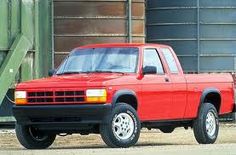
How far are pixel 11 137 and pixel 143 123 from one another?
5756 mm

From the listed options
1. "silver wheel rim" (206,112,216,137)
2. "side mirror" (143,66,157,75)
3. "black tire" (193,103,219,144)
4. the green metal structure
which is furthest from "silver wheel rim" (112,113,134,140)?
the green metal structure

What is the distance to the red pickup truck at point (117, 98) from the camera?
14.0m

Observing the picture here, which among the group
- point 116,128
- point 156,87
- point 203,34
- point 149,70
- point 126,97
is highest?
point 203,34

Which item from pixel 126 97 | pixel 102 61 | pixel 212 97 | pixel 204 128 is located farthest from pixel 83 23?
pixel 126 97

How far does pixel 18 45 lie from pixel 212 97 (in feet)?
22.7

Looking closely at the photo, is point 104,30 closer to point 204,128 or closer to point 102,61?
point 204,128

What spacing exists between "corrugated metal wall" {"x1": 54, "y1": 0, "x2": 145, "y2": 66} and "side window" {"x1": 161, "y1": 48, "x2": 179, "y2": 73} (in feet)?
25.1

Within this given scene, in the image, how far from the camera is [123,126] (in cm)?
1422

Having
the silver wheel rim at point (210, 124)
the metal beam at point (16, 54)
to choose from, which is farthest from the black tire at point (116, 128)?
the metal beam at point (16, 54)

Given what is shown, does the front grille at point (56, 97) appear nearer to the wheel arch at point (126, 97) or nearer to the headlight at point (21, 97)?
the headlight at point (21, 97)

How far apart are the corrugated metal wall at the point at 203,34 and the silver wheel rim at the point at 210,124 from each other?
1118 cm

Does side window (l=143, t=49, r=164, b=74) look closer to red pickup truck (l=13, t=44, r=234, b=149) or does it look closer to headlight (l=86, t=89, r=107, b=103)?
red pickup truck (l=13, t=44, r=234, b=149)

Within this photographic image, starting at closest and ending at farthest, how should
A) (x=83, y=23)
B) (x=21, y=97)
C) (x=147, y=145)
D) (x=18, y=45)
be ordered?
(x=21, y=97) → (x=147, y=145) → (x=18, y=45) → (x=83, y=23)

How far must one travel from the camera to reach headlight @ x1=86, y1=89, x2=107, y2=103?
45.6 feet
